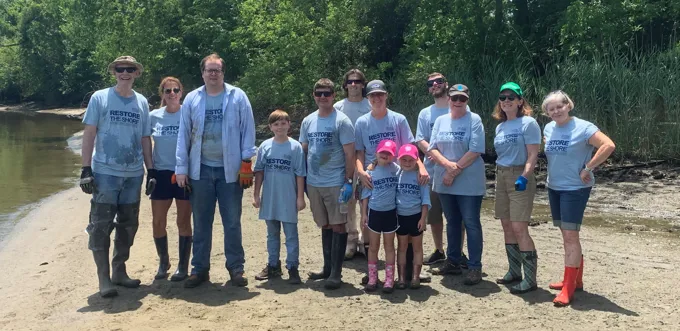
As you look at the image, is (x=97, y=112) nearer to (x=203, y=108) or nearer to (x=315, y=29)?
(x=203, y=108)

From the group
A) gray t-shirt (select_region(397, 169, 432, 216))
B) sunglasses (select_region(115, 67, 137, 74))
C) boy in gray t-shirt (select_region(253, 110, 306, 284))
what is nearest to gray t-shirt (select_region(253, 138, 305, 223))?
boy in gray t-shirt (select_region(253, 110, 306, 284))

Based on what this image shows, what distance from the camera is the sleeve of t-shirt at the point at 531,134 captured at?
19.3 feet

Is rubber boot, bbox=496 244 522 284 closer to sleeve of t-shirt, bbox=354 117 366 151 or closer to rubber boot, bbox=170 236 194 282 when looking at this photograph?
sleeve of t-shirt, bbox=354 117 366 151

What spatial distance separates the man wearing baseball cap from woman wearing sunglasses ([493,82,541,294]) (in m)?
3.45

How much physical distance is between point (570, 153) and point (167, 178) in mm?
3830

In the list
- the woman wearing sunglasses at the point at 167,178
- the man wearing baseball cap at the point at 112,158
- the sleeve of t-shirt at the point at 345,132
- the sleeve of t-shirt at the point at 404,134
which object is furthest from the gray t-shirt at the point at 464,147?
the man wearing baseball cap at the point at 112,158

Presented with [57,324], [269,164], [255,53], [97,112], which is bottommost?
[57,324]

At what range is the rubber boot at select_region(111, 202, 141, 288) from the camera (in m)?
6.29

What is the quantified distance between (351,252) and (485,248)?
1.81 metres

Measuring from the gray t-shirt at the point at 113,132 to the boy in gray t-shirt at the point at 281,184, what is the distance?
120 cm

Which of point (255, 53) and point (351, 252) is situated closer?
point (351, 252)

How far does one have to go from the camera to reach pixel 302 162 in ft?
21.1

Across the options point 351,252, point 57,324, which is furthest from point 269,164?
point 57,324

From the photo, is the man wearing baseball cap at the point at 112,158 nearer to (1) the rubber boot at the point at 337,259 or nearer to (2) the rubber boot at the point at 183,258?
(2) the rubber boot at the point at 183,258
